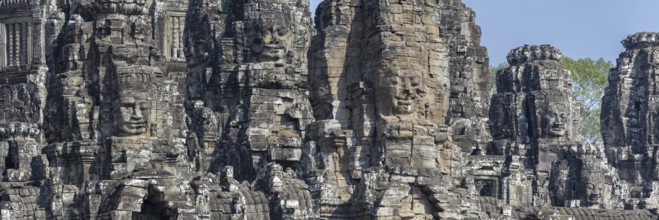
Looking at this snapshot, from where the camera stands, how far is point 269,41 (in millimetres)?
74062

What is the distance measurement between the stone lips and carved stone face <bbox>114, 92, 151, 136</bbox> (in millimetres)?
26461

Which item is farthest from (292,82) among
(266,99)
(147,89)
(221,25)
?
(147,89)

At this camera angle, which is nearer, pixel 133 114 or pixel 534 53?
pixel 133 114

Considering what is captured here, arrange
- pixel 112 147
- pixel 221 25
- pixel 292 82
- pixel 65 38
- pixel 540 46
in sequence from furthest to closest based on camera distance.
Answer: pixel 540 46, pixel 221 25, pixel 292 82, pixel 65 38, pixel 112 147

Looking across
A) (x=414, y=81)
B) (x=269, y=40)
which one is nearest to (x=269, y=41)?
(x=269, y=40)

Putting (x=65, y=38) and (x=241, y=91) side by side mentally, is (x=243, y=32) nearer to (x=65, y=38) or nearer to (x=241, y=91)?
(x=241, y=91)

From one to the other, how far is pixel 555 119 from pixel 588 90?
112 ft

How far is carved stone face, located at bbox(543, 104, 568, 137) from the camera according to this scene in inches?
3391

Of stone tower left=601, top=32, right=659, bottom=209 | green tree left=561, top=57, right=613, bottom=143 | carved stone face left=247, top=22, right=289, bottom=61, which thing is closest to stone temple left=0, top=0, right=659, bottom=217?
carved stone face left=247, top=22, right=289, bottom=61

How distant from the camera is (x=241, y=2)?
249 feet

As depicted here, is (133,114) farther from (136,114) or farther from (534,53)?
(534,53)

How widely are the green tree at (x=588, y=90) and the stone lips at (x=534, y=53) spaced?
3177cm

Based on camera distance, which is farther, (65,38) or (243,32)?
(243,32)

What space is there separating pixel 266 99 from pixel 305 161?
29.5 ft
